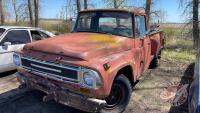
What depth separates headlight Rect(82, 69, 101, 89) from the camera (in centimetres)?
474

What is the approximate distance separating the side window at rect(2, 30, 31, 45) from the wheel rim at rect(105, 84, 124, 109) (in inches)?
168

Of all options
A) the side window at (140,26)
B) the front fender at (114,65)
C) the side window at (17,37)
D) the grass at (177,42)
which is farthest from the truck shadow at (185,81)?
the grass at (177,42)

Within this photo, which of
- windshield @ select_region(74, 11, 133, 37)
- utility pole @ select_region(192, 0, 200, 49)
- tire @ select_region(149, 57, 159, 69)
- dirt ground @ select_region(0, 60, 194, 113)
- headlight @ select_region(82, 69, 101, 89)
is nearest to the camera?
headlight @ select_region(82, 69, 101, 89)

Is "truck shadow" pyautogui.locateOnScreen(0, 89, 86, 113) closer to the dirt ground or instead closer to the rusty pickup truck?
the dirt ground

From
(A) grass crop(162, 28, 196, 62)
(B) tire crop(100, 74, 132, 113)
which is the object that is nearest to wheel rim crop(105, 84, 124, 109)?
(B) tire crop(100, 74, 132, 113)

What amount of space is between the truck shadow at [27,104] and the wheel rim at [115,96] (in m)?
0.74

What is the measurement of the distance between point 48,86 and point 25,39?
4.24 meters

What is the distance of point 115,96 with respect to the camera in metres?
5.68

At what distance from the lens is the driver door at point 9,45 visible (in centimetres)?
830

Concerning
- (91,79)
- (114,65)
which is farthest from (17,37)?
(91,79)

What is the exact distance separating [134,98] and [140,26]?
67.7 inches

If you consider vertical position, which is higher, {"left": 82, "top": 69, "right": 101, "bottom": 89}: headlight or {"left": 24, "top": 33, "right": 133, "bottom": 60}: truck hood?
{"left": 24, "top": 33, "right": 133, "bottom": 60}: truck hood

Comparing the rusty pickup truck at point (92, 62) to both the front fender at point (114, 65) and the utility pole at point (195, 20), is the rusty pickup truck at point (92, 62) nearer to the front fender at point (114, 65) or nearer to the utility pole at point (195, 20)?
the front fender at point (114, 65)

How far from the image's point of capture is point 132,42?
6328 millimetres
